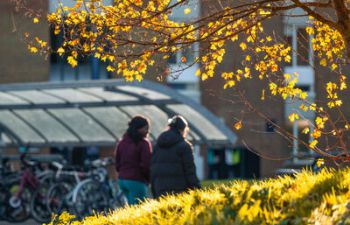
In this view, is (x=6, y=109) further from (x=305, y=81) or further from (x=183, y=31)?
(x=305, y=81)

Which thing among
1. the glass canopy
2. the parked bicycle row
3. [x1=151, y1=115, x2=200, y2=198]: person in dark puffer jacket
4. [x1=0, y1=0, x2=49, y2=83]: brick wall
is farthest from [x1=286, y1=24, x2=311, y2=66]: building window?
[x1=0, y1=0, x2=49, y2=83]: brick wall

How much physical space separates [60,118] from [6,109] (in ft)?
3.56

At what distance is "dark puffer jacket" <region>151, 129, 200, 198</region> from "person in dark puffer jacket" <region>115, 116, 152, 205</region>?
1337 millimetres

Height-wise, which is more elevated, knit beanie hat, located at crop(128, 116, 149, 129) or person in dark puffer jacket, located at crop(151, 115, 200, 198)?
knit beanie hat, located at crop(128, 116, 149, 129)

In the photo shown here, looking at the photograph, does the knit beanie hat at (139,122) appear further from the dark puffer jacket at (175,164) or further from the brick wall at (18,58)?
the brick wall at (18,58)

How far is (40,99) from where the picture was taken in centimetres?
2342

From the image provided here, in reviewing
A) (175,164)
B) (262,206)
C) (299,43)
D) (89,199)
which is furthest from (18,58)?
(262,206)

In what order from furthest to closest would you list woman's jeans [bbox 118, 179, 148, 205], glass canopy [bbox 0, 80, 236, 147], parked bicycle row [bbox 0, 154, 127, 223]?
1. glass canopy [bbox 0, 80, 236, 147]
2. parked bicycle row [bbox 0, 154, 127, 223]
3. woman's jeans [bbox 118, 179, 148, 205]

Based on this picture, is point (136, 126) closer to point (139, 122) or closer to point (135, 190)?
point (139, 122)

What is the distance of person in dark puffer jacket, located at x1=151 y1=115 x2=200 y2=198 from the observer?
12922 millimetres

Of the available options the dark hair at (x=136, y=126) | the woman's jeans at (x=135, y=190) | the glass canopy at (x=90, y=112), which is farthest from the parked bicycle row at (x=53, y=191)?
the dark hair at (x=136, y=126)

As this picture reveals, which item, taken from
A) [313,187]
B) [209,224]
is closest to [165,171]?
[313,187]

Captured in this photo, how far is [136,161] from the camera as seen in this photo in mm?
14562

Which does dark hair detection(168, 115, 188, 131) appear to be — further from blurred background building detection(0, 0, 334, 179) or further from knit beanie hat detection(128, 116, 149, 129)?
blurred background building detection(0, 0, 334, 179)
